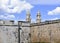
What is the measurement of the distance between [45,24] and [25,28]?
13.0ft

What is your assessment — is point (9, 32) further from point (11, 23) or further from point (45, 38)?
point (45, 38)

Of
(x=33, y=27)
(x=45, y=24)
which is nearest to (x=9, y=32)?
(x=33, y=27)

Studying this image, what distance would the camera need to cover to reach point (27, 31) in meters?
31.2

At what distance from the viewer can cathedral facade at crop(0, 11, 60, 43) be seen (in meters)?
27.8

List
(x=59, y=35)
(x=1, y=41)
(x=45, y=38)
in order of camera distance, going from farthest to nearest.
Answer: (x=1, y=41) → (x=45, y=38) → (x=59, y=35)

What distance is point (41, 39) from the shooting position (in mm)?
28844

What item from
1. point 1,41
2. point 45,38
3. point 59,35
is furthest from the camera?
point 1,41

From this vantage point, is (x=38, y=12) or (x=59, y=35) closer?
(x=59, y=35)

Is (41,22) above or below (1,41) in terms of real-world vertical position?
above

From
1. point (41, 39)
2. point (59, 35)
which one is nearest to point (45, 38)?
point (41, 39)

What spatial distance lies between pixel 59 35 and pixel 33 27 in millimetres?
6435

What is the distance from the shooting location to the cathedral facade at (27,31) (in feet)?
91.4

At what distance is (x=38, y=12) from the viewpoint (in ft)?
103

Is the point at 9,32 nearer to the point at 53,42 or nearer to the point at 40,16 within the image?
the point at 40,16
